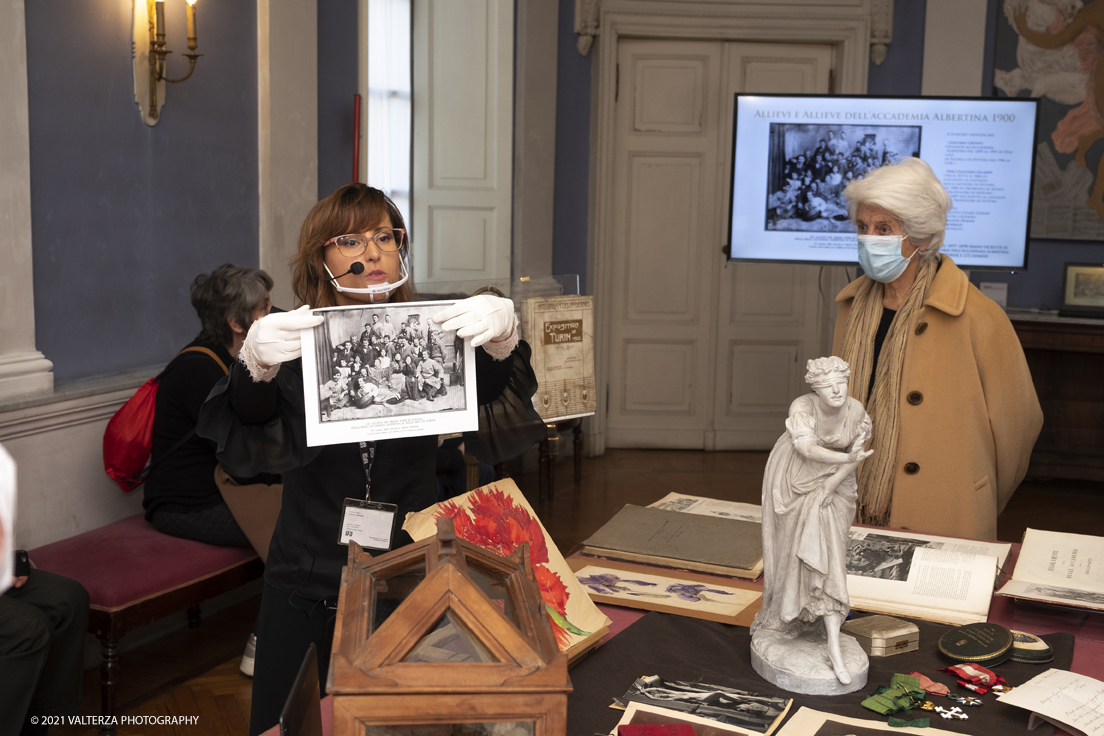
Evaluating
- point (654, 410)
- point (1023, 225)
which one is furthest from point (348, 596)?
point (654, 410)

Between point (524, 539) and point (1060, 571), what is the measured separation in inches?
43.3

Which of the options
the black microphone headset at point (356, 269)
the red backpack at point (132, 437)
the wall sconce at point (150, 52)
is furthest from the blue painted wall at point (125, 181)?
the black microphone headset at point (356, 269)

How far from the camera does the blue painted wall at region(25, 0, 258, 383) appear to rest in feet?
10.7

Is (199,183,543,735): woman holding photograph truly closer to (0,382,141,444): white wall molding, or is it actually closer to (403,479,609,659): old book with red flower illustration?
(403,479,609,659): old book with red flower illustration

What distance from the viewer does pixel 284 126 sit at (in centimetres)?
427

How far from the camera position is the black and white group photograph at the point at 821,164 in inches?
183

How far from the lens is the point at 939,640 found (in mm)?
1566

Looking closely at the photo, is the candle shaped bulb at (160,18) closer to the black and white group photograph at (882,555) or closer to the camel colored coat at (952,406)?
the camel colored coat at (952,406)

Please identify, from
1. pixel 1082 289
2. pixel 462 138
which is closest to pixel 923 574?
pixel 462 138

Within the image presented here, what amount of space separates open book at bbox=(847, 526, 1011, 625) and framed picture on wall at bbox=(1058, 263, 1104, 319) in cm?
503

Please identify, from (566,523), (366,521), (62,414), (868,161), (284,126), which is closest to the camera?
(366,521)

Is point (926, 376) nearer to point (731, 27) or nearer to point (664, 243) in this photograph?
point (664, 243)

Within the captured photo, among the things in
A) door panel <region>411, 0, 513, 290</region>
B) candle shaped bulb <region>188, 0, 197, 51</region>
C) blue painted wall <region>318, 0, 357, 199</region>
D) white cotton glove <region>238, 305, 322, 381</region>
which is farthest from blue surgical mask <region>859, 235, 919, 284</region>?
door panel <region>411, 0, 513, 290</region>

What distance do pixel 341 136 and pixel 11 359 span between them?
2165 mm
